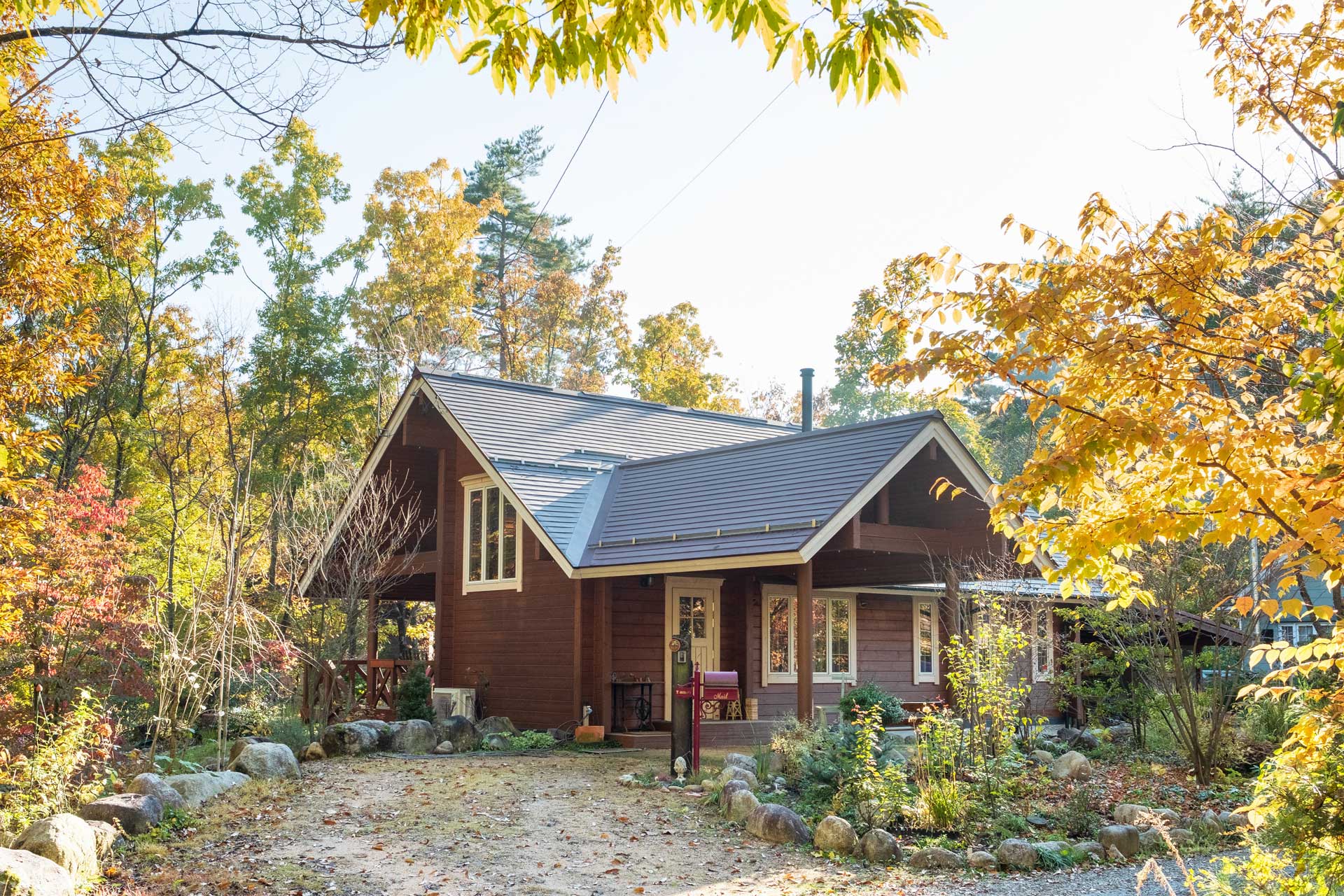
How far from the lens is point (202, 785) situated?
35.2 ft

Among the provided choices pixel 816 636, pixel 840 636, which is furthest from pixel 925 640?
pixel 816 636

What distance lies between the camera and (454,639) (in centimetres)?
1978

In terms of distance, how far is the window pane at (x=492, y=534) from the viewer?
19.1 m

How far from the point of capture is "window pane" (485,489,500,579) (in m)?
19.1

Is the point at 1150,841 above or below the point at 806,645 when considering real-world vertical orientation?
below

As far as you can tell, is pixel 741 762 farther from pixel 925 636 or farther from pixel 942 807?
pixel 925 636

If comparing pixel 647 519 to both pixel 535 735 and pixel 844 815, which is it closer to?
pixel 535 735

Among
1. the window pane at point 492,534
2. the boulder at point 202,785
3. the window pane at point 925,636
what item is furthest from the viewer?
the window pane at point 925,636

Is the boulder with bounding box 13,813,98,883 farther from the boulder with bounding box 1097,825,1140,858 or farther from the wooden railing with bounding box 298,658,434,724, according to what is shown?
the wooden railing with bounding box 298,658,434,724

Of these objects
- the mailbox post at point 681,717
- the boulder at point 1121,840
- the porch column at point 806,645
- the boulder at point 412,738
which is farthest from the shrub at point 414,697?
the boulder at point 1121,840

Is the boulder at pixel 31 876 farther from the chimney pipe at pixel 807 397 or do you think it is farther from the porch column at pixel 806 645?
the chimney pipe at pixel 807 397

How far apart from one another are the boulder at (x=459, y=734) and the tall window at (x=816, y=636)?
5.03 m

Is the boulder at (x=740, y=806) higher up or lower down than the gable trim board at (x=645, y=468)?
lower down

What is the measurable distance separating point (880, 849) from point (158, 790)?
612cm
